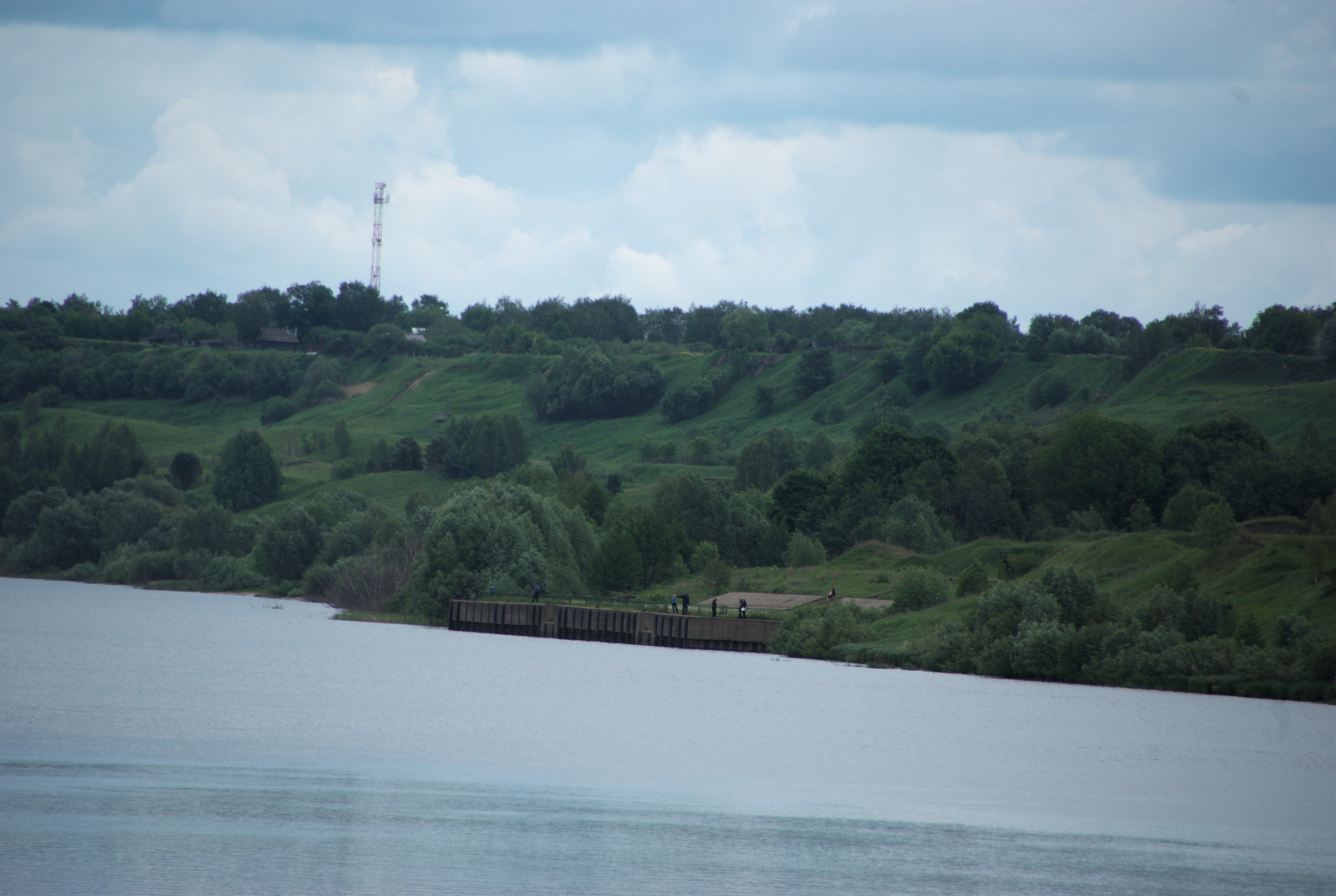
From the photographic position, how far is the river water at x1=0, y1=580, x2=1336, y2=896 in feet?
69.3

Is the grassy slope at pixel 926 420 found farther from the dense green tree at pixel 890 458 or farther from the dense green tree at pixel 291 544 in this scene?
the dense green tree at pixel 291 544

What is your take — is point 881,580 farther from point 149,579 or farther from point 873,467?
point 149,579

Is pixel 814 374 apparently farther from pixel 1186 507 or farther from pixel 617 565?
pixel 617 565

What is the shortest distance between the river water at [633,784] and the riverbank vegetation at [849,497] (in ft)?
18.0

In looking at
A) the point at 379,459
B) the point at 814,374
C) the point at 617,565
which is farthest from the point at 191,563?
the point at 814,374

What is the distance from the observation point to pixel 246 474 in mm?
151625

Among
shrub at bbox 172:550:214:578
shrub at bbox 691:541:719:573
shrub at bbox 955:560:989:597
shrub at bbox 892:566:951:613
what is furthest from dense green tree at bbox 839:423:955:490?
shrub at bbox 172:550:214:578

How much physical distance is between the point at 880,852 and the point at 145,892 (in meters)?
12.1

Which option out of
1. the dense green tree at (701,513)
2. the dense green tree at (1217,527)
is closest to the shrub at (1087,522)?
the dense green tree at (1217,527)

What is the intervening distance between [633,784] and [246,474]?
130829 mm

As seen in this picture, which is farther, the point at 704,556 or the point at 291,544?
the point at 291,544

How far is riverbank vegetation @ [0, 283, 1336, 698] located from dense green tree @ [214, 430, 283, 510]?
1.00ft

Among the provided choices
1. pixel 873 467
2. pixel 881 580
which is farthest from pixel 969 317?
pixel 881 580

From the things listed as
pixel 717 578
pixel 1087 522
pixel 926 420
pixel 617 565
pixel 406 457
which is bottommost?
pixel 717 578
